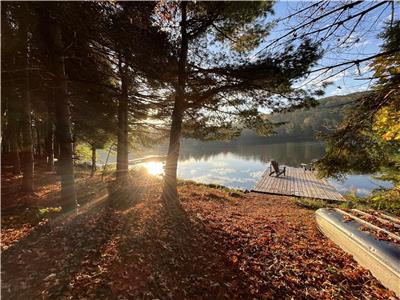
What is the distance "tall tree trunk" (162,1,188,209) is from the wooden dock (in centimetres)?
953

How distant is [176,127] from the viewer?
729 centimetres

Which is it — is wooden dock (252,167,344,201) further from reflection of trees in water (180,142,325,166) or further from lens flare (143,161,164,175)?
reflection of trees in water (180,142,325,166)

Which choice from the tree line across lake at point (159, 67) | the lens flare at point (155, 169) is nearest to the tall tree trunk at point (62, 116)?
the tree line across lake at point (159, 67)

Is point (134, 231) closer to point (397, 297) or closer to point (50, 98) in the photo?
point (397, 297)

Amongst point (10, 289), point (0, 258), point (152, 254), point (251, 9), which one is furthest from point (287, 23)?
point (0, 258)

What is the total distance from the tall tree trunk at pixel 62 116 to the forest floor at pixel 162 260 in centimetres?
68

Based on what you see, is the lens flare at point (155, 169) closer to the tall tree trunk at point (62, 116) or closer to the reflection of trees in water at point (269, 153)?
the reflection of trees in water at point (269, 153)

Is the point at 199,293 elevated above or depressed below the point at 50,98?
below

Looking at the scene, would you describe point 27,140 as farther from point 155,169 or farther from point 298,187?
point 298,187

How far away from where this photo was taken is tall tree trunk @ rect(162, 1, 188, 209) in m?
6.69

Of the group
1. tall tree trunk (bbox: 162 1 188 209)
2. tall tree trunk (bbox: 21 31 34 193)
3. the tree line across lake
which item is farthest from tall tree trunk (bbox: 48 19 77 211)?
tall tree trunk (bbox: 162 1 188 209)

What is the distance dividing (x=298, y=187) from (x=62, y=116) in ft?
52.0

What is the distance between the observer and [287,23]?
3.04 metres

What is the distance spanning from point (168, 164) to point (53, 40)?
14.6 ft
